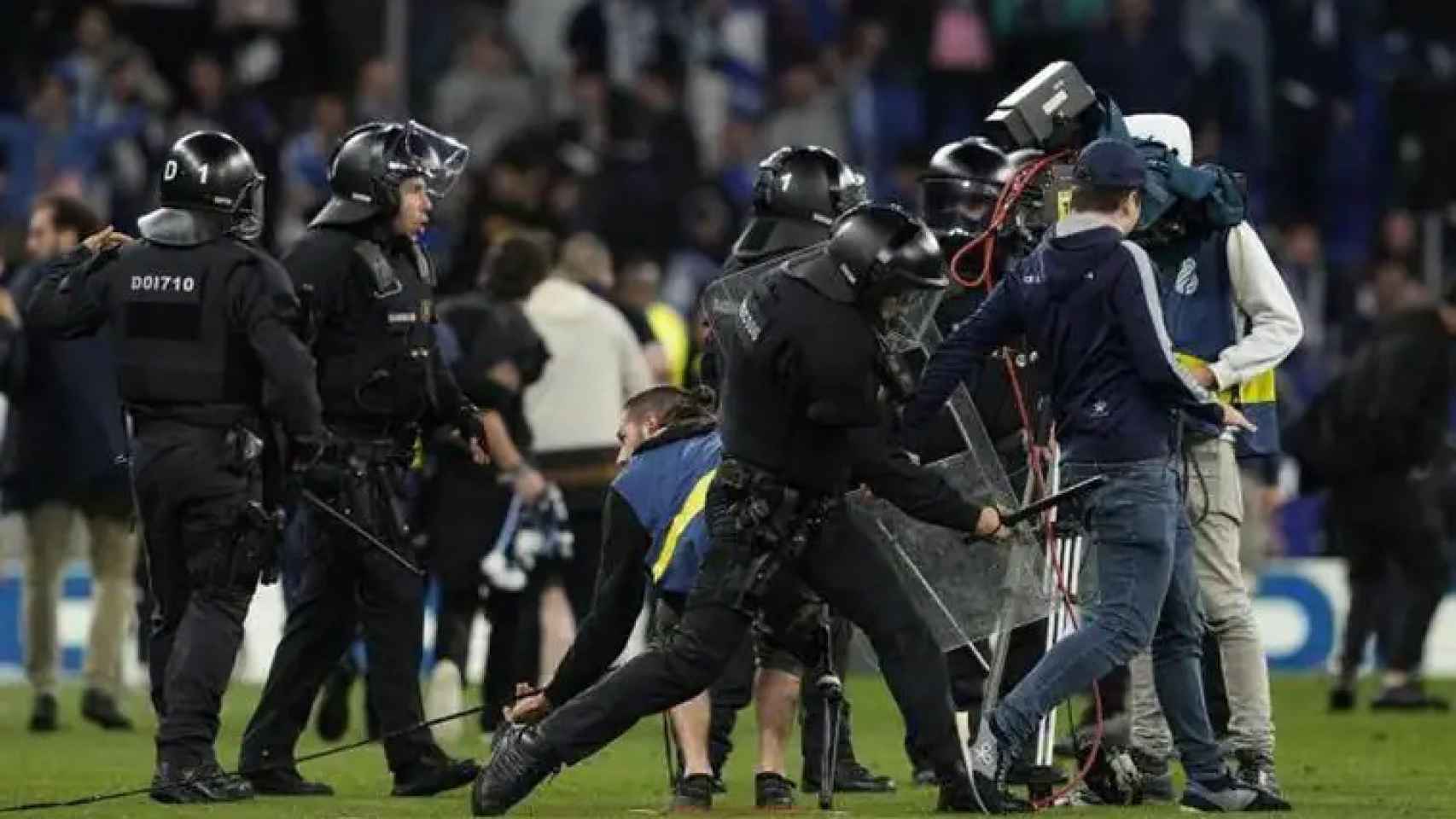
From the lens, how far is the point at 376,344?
13094mm

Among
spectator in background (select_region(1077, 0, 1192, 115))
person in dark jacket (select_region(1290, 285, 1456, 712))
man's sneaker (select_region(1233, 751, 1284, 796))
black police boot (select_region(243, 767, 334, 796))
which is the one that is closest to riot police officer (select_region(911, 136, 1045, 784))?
man's sneaker (select_region(1233, 751, 1284, 796))

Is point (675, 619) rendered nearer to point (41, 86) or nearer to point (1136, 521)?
point (1136, 521)

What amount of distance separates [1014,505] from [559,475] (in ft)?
15.5

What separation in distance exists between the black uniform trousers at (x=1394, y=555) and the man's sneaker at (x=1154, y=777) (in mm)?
6261

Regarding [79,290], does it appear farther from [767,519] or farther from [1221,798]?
[1221,798]

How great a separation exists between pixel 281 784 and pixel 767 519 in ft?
8.83

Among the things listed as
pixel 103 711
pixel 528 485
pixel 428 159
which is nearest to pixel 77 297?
pixel 428 159

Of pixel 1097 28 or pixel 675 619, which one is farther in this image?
pixel 1097 28

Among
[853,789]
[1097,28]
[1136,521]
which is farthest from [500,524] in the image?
[1097,28]

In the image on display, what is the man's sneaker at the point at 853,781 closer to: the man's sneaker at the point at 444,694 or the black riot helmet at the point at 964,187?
the black riot helmet at the point at 964,187

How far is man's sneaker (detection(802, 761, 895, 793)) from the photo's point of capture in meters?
13.5

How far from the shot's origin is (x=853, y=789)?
1359 cm

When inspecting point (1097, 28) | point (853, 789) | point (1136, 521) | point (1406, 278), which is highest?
point (1097, 28)

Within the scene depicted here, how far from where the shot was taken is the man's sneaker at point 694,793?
1228 cm
